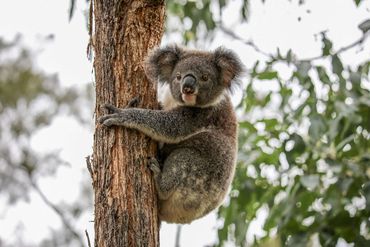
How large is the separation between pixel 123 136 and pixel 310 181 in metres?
0.97

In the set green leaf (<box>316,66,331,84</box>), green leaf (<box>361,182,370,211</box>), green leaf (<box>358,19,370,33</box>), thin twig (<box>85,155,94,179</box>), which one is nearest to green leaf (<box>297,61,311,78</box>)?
green leaf (<box>316,66,331,84</box>)

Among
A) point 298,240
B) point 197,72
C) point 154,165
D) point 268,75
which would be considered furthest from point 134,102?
point 298,240

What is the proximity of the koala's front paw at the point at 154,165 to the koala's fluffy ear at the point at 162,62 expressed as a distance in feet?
1.45

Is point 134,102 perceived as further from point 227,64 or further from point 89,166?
point 227,64

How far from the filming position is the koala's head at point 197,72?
3988 mm

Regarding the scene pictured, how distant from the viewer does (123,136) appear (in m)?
3.37

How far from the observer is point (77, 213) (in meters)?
10.3

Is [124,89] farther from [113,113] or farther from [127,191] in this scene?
[127,191]

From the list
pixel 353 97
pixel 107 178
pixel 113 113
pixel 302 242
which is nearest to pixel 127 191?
pixel 107 178

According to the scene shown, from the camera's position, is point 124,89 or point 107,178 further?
point 124,89

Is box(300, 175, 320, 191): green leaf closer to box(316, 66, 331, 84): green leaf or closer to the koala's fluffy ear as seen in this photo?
box(316, 66, 331, 84): green leaf

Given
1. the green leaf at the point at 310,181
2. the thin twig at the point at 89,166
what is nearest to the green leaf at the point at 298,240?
the green leaf at the point at 310,181

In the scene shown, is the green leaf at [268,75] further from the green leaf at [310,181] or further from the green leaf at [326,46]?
the green leaf at [310,181]

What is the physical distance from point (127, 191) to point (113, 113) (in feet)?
1.47
